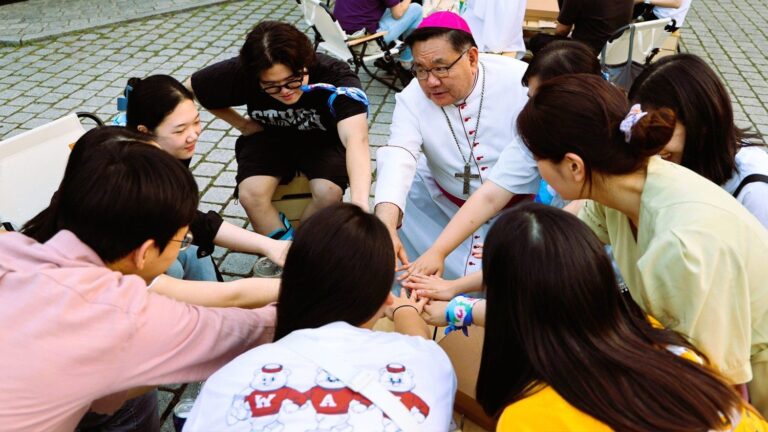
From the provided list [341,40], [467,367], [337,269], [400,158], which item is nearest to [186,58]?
[341,40]

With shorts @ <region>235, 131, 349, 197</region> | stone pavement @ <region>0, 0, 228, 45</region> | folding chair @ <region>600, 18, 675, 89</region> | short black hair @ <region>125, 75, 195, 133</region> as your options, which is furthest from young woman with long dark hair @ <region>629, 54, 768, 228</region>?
stone pavement @ <region>0, 0, 228, 45</region>

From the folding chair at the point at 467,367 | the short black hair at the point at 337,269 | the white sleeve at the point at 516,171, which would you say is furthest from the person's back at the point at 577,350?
the white sleeve at the point at 516,171

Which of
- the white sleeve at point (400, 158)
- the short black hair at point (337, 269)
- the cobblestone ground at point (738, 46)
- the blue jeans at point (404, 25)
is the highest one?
the short black hair at point (337, 269)

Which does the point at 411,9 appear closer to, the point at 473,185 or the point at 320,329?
the point at 473,185

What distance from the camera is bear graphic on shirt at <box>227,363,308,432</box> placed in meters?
1.28

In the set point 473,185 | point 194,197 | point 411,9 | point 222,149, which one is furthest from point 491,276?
point 411,9

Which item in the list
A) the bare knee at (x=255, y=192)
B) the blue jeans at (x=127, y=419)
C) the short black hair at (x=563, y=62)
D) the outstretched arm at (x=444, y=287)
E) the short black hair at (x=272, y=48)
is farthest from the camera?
the bare knee at (x=255, y=192)

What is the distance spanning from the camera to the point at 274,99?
10.5 feet

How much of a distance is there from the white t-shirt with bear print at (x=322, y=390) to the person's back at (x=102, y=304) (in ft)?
0.77

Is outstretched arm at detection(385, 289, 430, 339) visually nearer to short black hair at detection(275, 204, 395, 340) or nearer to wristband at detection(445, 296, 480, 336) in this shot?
wristband at detection(445, 296, 480, 336)

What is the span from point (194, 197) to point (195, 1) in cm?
734

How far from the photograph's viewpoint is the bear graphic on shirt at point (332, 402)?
1.27 meters

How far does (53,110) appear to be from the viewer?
5.33 metres

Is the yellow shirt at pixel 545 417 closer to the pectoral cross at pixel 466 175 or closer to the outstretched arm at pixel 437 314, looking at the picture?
the outstretched arm at pixel 437 314
